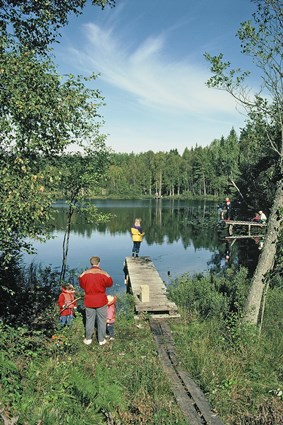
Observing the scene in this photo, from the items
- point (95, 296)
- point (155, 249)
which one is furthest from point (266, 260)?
point (155, 249)

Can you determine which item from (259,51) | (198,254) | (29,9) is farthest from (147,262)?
(29,9)

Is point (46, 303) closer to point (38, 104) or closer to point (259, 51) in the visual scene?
point (38, 104)

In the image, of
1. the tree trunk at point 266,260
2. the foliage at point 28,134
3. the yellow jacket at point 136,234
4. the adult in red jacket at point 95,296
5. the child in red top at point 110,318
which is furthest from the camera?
the yellow jacket at point 136,234

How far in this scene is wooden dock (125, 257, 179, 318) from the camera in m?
11.2

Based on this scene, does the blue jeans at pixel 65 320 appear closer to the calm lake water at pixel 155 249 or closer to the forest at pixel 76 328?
the forest at pixel 76 328

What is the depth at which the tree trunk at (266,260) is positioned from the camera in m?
9.74

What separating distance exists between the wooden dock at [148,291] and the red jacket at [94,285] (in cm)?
292

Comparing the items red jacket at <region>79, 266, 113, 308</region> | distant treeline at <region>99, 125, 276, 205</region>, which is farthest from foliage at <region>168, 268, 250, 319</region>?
distant treeline at <region>99, 125, 276, 205</region>

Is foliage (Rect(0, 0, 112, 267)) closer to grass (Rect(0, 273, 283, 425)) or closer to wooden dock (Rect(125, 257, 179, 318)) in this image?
grass (Rect(0, 273, 283, 425))

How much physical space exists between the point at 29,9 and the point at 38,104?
8.44 ft

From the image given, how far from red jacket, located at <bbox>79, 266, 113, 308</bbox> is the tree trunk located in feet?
13.9

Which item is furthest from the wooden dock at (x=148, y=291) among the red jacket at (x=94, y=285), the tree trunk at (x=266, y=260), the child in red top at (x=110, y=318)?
the red jacket at (x=94, y=285)

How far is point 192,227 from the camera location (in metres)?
41.7

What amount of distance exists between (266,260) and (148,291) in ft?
13.4
